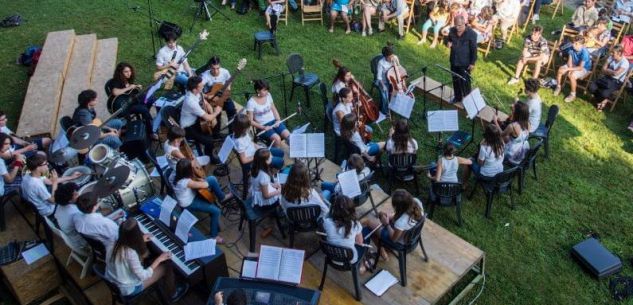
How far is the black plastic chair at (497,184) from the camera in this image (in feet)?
23.4

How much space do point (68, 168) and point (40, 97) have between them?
2.97 meters

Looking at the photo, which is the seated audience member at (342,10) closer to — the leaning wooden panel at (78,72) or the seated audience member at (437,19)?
the seated audience member at (437,19)

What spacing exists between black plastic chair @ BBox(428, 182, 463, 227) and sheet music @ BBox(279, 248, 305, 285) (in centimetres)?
249

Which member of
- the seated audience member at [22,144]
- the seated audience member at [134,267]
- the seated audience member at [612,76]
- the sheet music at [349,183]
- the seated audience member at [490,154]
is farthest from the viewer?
the seated audience member at [612,76]

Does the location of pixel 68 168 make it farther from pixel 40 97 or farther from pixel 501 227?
pixel 501 227

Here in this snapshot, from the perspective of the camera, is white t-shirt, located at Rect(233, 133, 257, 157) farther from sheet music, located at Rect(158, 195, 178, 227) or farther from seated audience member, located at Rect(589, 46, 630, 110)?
seated audience member, located at Rect(589, 46, 630, 110)

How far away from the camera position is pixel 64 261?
6.34 meters

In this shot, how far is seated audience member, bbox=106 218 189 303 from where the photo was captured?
16.3ft

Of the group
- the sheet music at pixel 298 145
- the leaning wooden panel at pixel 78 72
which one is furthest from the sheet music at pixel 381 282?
the leaning wooden panel at pixel 78 72

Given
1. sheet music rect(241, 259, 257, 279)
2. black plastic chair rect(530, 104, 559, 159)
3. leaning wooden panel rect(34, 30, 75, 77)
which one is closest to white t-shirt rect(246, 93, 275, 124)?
sheet music rect(241, 259, 257, 279)

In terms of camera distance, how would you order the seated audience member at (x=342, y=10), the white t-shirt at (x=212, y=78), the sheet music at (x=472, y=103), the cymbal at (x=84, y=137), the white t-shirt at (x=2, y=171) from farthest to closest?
1. the seated audience member at (x=342, y=10)
2. the white t-shirt at (x=212, y=78)
3. the sheet music at (x=472, y=103)
4. the cymbal at (x=84, y=137)
5. the white t-shirt at (x=2, y=171)

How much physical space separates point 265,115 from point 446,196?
2959 mm

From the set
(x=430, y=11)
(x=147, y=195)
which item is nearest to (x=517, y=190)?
(x=147, y=195)

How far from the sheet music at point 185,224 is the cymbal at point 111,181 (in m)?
0.93
